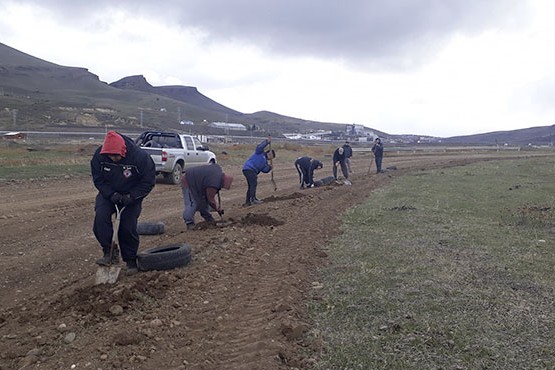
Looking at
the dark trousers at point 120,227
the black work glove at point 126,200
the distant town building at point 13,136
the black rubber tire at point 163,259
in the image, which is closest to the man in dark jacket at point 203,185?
the black rubber tire at point 163,259

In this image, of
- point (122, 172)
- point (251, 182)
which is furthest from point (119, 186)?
point (251, 182)

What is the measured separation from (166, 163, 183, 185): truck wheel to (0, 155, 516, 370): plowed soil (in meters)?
7.33

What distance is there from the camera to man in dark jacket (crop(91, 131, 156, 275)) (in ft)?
21.6

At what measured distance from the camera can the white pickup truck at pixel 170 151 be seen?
1819 centimetres

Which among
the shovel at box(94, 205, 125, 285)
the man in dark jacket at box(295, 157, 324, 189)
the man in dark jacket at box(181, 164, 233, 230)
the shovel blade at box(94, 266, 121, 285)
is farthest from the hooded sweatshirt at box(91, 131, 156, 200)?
the man in dark jacket at box(295, 157, 324, 189)

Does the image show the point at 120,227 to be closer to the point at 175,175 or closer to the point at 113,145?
the point at 113,145

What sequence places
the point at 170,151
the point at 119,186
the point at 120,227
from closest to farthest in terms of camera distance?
1. the point at 119,186
2. the point at 120,227
3. the point at 170,151

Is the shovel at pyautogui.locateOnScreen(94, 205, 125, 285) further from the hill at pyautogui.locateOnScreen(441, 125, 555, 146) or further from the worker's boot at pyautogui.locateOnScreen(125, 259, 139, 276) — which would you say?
the hill at pyautogui.locateOnScreen(441, 125, 555, 146)

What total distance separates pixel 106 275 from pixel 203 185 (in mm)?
3388

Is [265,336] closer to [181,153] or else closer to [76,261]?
[76,261]

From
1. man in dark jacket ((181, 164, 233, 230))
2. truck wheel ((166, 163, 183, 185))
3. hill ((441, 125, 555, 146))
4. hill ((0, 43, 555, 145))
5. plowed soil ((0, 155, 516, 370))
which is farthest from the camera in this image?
hill ((441, 125, 555, 146))

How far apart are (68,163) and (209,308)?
65.9ft

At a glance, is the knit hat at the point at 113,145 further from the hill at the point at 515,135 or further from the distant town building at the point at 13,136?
the hill at the point at 515,135

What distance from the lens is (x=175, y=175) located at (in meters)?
18.8
